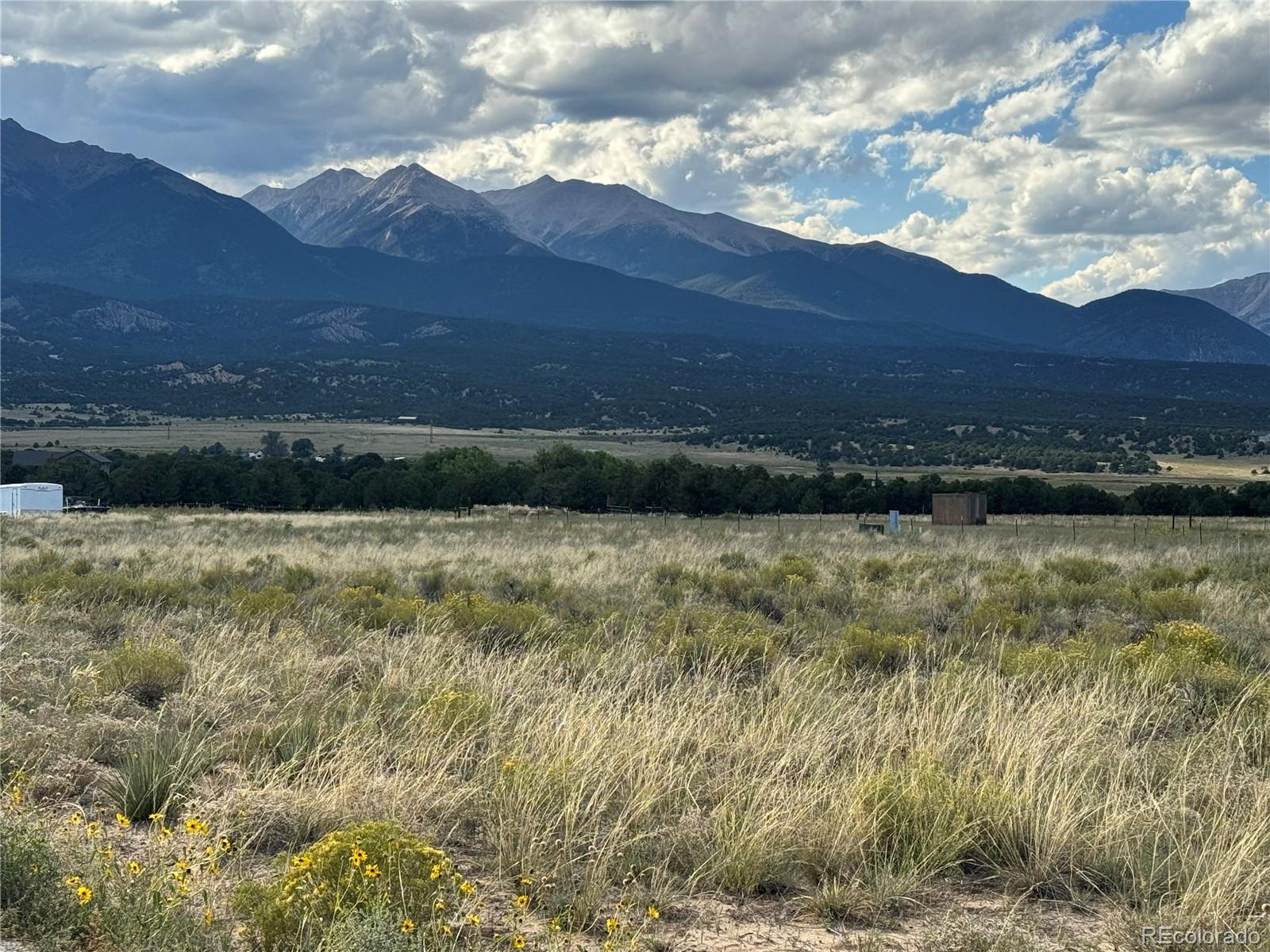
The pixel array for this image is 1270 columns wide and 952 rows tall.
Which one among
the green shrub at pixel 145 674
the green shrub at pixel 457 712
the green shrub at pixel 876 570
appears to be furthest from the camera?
the green shrub at pixel 876 570

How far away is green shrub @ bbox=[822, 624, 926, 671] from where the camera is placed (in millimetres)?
11484

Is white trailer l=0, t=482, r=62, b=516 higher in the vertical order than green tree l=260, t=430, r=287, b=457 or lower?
higher

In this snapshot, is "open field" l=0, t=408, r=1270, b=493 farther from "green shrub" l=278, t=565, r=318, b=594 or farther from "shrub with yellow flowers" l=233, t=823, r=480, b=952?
"shrub with yellow flowers" l=233, t=823, r=480, b=952

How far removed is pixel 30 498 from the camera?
53469 mm

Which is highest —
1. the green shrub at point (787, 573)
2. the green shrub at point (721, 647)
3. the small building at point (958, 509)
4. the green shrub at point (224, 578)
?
the green shrub at point (721, 647)

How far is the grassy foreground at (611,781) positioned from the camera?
533 centimetres

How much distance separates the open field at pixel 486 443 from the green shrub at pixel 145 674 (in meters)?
85.7

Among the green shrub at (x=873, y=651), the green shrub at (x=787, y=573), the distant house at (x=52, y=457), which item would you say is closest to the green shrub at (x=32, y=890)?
the green shrub at (x=873, y=651)

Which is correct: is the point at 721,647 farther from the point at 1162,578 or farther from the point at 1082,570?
the point at 1162,578

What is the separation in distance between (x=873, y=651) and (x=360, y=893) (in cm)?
743

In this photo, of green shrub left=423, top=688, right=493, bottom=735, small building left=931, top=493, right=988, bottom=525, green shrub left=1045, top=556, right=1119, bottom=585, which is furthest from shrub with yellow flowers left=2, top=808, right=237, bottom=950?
small building left=931, top=493, right=988, bottom=525

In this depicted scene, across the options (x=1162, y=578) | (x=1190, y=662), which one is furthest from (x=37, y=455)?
(x=1190, y=662)

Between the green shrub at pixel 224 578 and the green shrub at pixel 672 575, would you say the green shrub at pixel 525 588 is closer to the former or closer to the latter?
the green shrub at pixel 672 575

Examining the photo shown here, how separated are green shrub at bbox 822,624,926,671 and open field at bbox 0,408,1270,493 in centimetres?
8111
